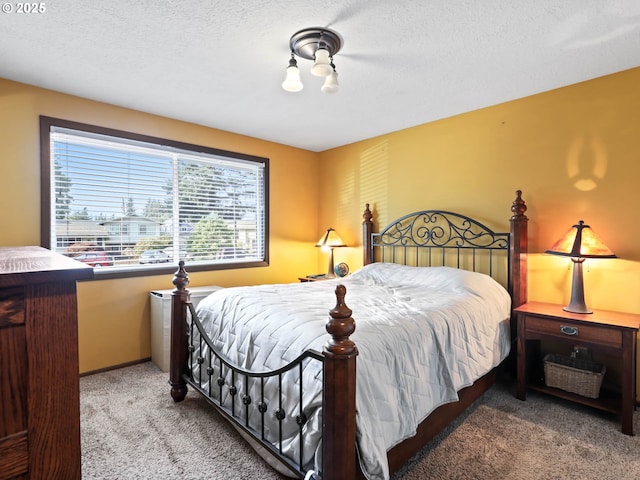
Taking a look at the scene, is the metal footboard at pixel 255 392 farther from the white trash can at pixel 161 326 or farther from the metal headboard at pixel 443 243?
the metal headboard at pixel 443 243

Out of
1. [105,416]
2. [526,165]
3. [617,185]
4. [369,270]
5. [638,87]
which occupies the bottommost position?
[105,416]

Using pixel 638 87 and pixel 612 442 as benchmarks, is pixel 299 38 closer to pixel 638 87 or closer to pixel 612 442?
pixel 638 87

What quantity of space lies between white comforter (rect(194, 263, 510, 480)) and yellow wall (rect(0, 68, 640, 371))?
0.73 m

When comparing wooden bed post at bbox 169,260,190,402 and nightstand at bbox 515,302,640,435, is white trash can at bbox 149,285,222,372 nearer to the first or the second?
wooden bed post at bbox 169,260,190,402

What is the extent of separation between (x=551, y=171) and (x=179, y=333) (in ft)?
10.3

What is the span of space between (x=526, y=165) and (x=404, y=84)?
1.25 metres

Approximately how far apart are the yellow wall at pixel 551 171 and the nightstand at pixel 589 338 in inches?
13.0

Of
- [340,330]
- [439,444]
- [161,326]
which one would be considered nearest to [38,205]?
[161,326]

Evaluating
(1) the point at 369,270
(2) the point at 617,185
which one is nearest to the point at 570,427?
(2) the point at 617,185

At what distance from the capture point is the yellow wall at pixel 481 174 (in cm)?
252

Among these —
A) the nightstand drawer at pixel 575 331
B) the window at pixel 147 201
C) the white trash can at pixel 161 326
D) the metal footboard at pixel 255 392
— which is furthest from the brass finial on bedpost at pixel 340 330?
the window at pixel 147 201

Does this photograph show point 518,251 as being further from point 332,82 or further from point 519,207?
point 332,82

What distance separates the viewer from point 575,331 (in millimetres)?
2311

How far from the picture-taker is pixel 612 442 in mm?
2043
